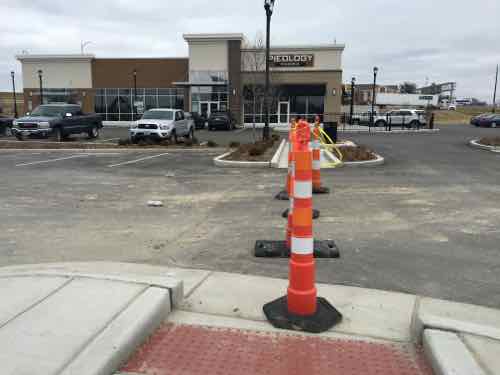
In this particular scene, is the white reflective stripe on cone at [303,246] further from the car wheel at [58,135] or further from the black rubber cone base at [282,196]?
the car wheel at [58,135]

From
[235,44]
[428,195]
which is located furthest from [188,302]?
[235,44]

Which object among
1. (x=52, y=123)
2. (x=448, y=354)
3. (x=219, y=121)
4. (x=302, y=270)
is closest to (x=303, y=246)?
(x=302, y=270)

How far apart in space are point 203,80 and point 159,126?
84.9 ft

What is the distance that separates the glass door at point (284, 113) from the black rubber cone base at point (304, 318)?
1653 inches

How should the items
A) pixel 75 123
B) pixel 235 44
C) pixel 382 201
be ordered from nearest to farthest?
pixel 382 201 → pixel 75 123 → pixel 235 44

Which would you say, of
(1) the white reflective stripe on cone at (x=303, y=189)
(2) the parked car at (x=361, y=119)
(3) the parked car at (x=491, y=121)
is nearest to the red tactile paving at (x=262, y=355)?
(1) the white reflective stripe on cone at (x=303, y=189)

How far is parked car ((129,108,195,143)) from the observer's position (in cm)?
1972

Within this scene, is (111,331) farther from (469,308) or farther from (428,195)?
(428,195)

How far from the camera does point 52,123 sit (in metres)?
20.9

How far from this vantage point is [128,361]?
2885 millimetres

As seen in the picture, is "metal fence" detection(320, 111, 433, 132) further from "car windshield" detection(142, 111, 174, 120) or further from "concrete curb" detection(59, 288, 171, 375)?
"concrete curb" detection(59, 288, 171, 375)

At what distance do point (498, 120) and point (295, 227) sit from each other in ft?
168

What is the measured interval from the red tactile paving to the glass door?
42372 millimetres

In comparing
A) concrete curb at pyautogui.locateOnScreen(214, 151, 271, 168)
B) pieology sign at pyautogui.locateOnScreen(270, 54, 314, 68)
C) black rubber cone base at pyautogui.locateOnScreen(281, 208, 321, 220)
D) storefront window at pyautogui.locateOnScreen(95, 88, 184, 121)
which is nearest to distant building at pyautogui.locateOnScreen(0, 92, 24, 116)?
storefront window at pyautogui.locateOnScreen(95, 88, 184, 121)
